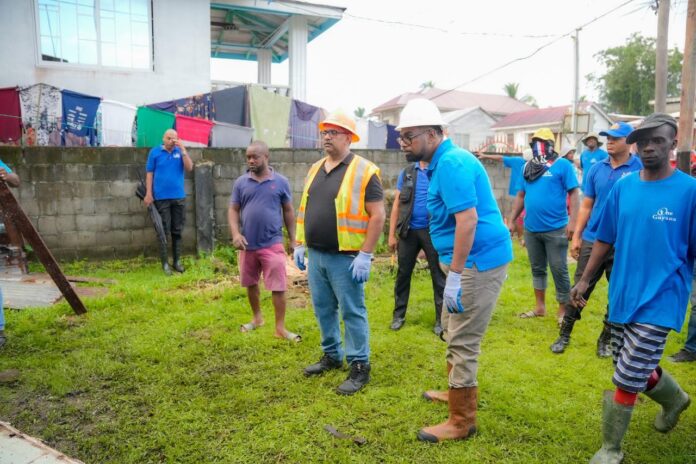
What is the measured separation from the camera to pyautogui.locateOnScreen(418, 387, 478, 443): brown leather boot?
320cm

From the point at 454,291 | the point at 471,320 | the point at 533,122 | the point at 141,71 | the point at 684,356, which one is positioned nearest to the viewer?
the point at 454,291

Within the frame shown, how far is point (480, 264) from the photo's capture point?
3.10 meters

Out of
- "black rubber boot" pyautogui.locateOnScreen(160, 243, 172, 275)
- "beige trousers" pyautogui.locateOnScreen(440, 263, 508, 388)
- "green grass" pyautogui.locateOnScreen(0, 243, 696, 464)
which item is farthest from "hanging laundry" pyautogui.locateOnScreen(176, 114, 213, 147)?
"beige trousers" pyautogui.locateOnScreen(440, 263, 508, 388)

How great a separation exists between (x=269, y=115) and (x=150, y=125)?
2.88 meters

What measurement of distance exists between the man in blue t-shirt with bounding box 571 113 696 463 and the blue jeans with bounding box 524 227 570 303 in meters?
2.44

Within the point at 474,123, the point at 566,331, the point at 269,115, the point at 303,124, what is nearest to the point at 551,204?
the point at 566,331

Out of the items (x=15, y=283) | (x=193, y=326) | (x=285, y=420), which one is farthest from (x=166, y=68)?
(x=285, y=420)

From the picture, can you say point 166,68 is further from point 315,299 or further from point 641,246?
point 641,246

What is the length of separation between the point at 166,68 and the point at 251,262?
8.40 m

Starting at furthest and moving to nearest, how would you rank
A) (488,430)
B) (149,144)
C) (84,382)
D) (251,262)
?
(149,144) < (251,262) < (84,382) < (488,430)

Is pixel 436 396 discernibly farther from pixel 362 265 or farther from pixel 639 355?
pixel 639 355

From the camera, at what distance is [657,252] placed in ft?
9.02

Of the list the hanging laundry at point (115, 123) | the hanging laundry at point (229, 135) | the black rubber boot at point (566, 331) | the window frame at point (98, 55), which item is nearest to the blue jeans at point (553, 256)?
the black rubber boot at point (566, 331)

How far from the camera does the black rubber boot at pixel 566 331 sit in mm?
4742
